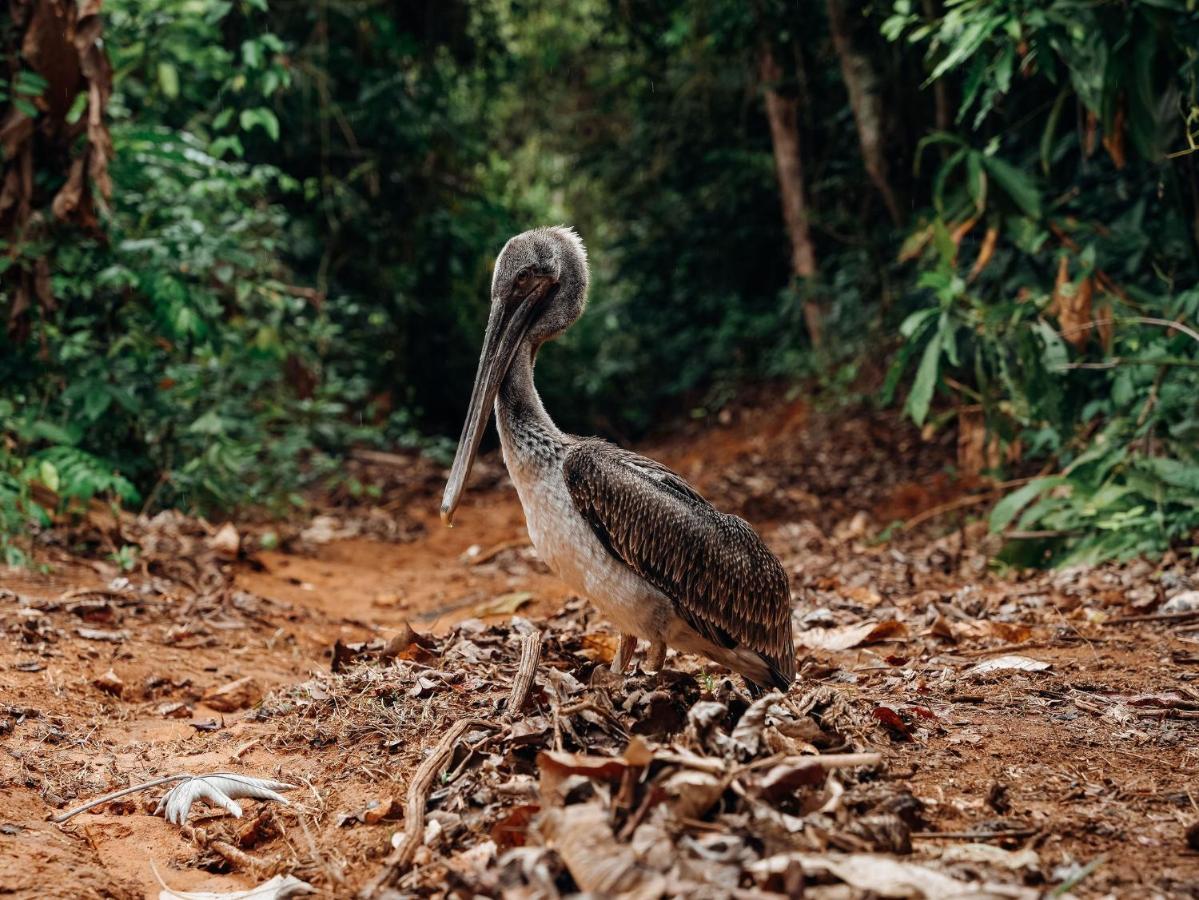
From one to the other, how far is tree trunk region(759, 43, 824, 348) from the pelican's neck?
8.64 metres

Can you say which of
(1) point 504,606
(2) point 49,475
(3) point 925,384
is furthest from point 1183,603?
(2) point 49,475

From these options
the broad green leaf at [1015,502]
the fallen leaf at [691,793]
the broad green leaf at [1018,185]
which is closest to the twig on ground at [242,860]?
the fallen leaf at [691,793]

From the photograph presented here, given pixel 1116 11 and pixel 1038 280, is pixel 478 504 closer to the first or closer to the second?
pixel 1038 280

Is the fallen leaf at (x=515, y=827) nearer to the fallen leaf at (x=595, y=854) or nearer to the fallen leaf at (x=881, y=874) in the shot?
the fallen leaf at (x=595, y=854)

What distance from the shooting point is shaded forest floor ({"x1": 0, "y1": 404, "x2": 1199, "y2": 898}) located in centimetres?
241

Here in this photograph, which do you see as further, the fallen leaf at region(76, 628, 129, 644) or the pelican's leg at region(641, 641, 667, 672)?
the fallen leaf at region(76, 628, 129, 644)

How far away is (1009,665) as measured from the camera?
14.2 feet

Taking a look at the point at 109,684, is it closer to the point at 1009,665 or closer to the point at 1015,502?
the point at 1009,665

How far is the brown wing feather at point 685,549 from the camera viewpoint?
12.2ft

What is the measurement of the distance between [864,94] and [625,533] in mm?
7717

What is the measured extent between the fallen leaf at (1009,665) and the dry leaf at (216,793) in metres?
2.72

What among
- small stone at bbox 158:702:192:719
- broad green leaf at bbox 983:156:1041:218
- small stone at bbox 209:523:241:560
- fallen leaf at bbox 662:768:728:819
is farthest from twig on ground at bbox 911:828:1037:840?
small stone at bbox 209:523:241:560

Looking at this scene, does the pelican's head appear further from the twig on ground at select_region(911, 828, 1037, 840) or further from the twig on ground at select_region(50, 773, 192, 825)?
the twig on ground at select_region(911, 828, 1037, 840)

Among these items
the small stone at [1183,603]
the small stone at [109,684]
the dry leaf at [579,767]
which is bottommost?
the small stone at [109,684]
